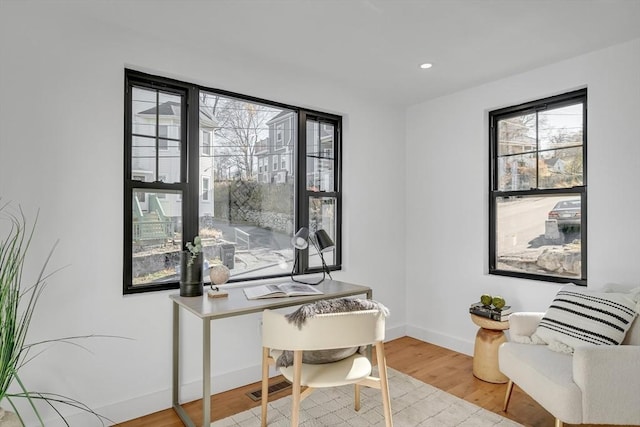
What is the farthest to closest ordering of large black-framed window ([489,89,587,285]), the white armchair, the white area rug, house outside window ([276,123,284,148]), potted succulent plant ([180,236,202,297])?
house outside window ([276,123,284,148]) < large black-framed window ([489,89,587,285]) < potted succulent plant ([180,236,202,297]) < the white area rug < the white armchair

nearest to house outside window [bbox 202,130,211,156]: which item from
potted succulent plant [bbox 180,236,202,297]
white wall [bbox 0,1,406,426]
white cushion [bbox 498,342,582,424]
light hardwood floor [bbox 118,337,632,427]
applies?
white wall [bbox 0,1,406,426]

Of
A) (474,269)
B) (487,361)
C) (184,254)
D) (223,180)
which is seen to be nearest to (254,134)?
(223,180)

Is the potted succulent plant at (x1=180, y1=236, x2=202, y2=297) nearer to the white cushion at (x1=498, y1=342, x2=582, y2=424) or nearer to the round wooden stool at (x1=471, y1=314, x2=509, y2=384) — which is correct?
the white cushion at (x1=498, y1=342, x2=582, y2=424)

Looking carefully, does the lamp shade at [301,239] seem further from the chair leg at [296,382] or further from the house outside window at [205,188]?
the chair leg at [296,382]

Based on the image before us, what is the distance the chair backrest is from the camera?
1896 mm

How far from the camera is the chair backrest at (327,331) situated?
1.90m

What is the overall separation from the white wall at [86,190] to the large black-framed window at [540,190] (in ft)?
7.79

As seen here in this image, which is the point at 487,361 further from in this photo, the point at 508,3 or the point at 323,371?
the point at 508,3

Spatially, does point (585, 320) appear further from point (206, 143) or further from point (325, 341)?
point (206, 143)

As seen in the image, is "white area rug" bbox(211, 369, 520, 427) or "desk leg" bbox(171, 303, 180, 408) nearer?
"white area rug" bbox(211, 369, 520, 427)

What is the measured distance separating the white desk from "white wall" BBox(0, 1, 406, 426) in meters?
0.08

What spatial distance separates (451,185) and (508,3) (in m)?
1.80

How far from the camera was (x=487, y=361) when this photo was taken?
2945mm

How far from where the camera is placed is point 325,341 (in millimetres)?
1907
